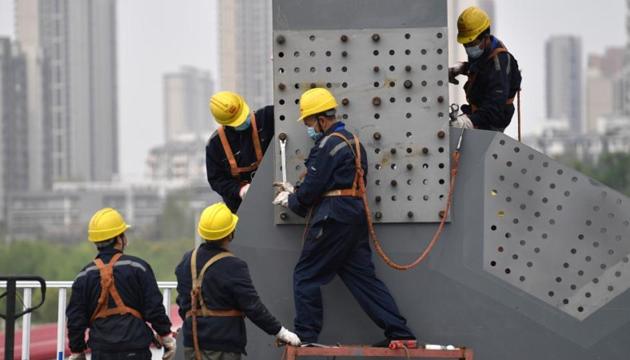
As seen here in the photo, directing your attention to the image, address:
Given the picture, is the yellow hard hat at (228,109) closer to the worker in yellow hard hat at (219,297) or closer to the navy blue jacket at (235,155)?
the navy blue jacket at (235,155)

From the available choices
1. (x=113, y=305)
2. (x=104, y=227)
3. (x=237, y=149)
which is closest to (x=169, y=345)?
(x=113, y=305)

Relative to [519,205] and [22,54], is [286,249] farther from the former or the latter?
[22,54]

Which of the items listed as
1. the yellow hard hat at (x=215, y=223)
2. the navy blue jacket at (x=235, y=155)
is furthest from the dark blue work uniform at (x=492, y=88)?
the yellow hard hat at (x=215, y=223)

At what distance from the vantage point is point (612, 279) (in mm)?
9117

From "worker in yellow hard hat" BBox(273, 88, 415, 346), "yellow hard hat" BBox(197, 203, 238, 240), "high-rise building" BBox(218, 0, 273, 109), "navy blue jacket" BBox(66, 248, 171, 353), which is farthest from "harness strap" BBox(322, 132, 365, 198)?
"high-rise building" BBox(218, 0, 273, 109)

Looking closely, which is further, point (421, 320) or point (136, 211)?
point (136, 211)

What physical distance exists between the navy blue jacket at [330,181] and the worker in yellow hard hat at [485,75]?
1331 millimetres

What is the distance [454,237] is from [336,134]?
3.50 ft

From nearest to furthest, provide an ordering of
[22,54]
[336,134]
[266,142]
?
[336,134] < [266,142] < [22,54]

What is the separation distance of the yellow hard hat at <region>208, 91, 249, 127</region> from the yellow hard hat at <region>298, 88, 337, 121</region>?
127 cm

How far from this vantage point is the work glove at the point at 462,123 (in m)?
9.34

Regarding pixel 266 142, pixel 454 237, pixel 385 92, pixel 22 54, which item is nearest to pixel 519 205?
pixel 454 237

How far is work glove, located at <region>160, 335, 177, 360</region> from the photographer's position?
912cm

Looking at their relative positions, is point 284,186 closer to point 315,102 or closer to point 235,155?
point 315,102
